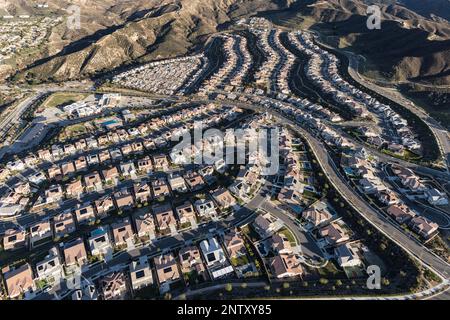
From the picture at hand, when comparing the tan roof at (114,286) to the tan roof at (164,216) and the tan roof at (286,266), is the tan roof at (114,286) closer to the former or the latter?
the tan roof at (164,216)

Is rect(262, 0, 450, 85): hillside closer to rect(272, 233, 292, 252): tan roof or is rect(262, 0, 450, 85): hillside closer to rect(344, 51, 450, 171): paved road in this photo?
rect(344, 51, 450, 171): paved road

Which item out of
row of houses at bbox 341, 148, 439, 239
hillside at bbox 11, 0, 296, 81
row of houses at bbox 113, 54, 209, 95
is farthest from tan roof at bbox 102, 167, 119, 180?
hillside at bbox 11, 0, 296, 81

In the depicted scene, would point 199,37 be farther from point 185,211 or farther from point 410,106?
point 185,211

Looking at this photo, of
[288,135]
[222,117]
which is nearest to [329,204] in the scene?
[288,135]

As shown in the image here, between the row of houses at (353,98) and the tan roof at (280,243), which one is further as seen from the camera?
the row of houses at (353,98)

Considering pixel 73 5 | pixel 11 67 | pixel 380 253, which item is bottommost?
pixel 380 253

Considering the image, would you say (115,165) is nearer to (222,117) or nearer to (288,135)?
(222,117)

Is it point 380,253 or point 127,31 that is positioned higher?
point 127,31

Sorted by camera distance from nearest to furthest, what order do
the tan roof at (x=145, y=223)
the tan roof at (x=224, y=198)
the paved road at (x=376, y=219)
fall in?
the paved road at (x=376, y=219) → the tan roof at (x=145, y=223) → the tan roof at (x=224, y=198)

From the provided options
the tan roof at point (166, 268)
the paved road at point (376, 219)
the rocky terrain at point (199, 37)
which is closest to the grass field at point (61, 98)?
the rocky terrain at point (199, 37)

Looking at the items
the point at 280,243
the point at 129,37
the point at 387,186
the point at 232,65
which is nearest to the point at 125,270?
the point at 280,243

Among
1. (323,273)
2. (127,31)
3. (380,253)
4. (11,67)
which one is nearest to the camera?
(323,273)
